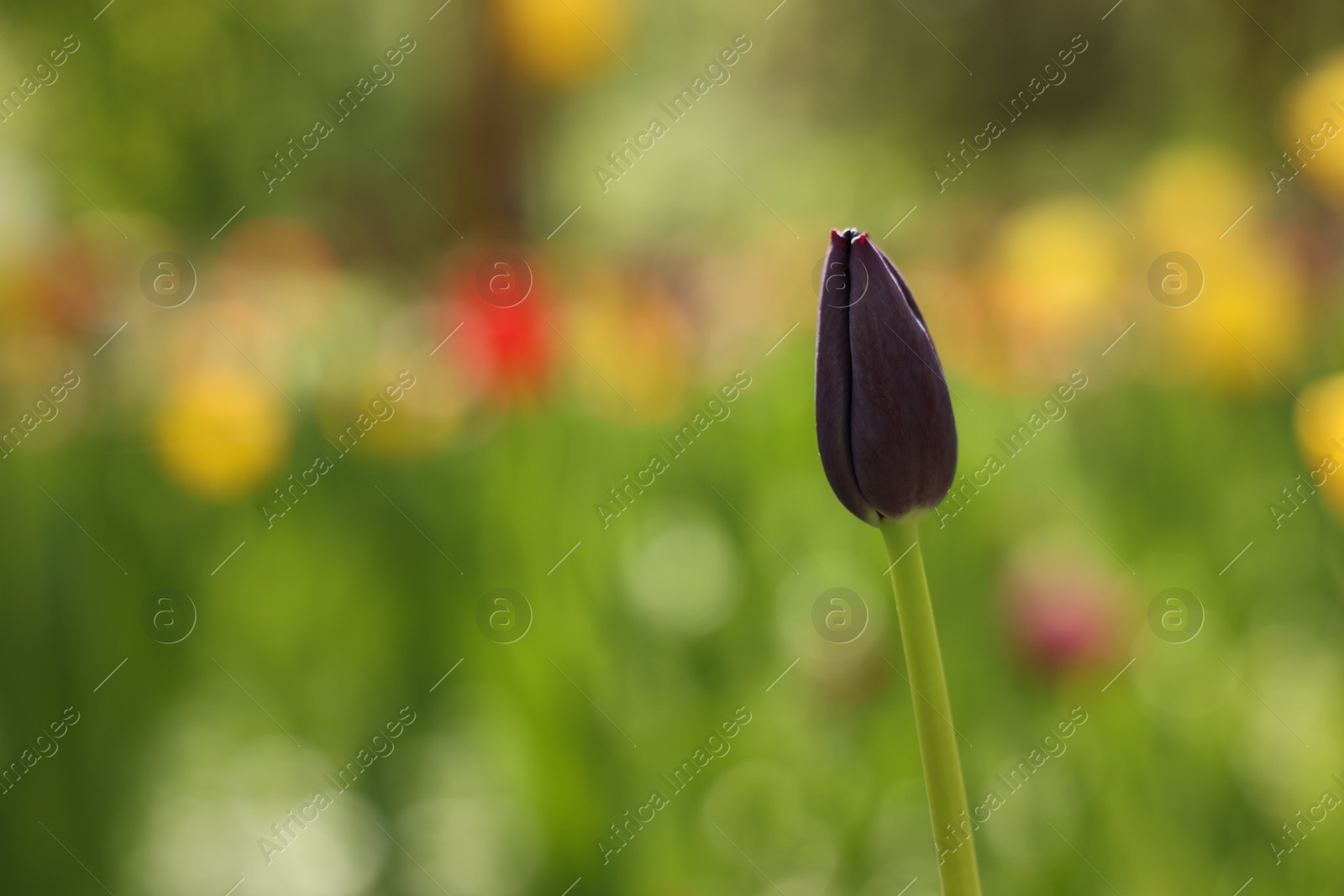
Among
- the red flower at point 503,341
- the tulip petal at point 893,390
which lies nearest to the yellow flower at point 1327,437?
the tulip petal at point 893,390

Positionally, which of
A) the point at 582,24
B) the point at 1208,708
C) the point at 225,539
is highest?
the point at 582,24

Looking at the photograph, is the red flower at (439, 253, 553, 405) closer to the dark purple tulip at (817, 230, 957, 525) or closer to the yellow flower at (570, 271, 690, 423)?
the yellow flower at (570, 271, 690, 423)

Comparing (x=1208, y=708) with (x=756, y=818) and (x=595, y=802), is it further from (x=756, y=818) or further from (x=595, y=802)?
(x=595, y=802)

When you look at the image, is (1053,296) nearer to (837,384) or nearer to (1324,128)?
(1324,128)

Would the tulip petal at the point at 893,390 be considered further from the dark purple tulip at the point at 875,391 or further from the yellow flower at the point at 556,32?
the yellow flower at the point at 556,32

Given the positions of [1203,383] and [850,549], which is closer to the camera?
[850,549]

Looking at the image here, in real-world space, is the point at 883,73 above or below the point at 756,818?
above

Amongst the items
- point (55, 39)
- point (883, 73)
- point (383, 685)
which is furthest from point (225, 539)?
point (883, 73)
